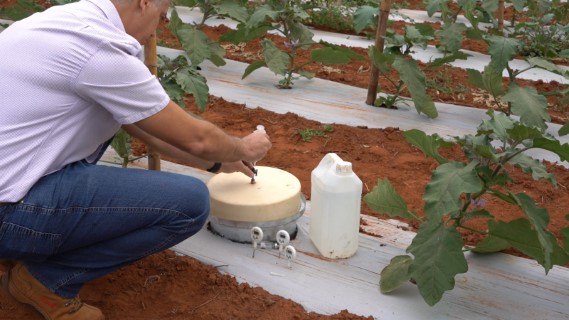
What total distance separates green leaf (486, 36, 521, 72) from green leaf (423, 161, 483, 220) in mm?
1596

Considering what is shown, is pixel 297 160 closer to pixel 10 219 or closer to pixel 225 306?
pixel 225 306

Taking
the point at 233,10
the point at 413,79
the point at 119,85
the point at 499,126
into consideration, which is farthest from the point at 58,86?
the point at 413,79

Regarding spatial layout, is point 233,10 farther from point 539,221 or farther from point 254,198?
point 539,221

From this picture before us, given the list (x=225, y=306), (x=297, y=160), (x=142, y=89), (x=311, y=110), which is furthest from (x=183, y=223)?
(x=311, y=110)

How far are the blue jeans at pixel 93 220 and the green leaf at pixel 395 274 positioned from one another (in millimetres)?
658

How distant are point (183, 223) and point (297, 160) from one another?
1.36 meters

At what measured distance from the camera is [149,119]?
1.90m

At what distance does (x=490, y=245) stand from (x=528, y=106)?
1095 millimetres

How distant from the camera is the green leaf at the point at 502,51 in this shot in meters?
3.57

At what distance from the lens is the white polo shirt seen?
5.98ft

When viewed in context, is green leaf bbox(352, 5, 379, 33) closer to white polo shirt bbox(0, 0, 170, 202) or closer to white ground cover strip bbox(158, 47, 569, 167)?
white ground cover strip bbox(158, 47, 569, 167)

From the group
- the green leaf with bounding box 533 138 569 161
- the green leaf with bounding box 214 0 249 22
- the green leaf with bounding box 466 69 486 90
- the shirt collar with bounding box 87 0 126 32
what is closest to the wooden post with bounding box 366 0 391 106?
the green leaf with bounding box 466 69 486 90

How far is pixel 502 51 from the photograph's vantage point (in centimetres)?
357

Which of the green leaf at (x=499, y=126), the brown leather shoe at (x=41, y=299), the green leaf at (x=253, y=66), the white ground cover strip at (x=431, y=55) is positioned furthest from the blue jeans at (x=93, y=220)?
the white ground cover strip at (x=431, y=55)
